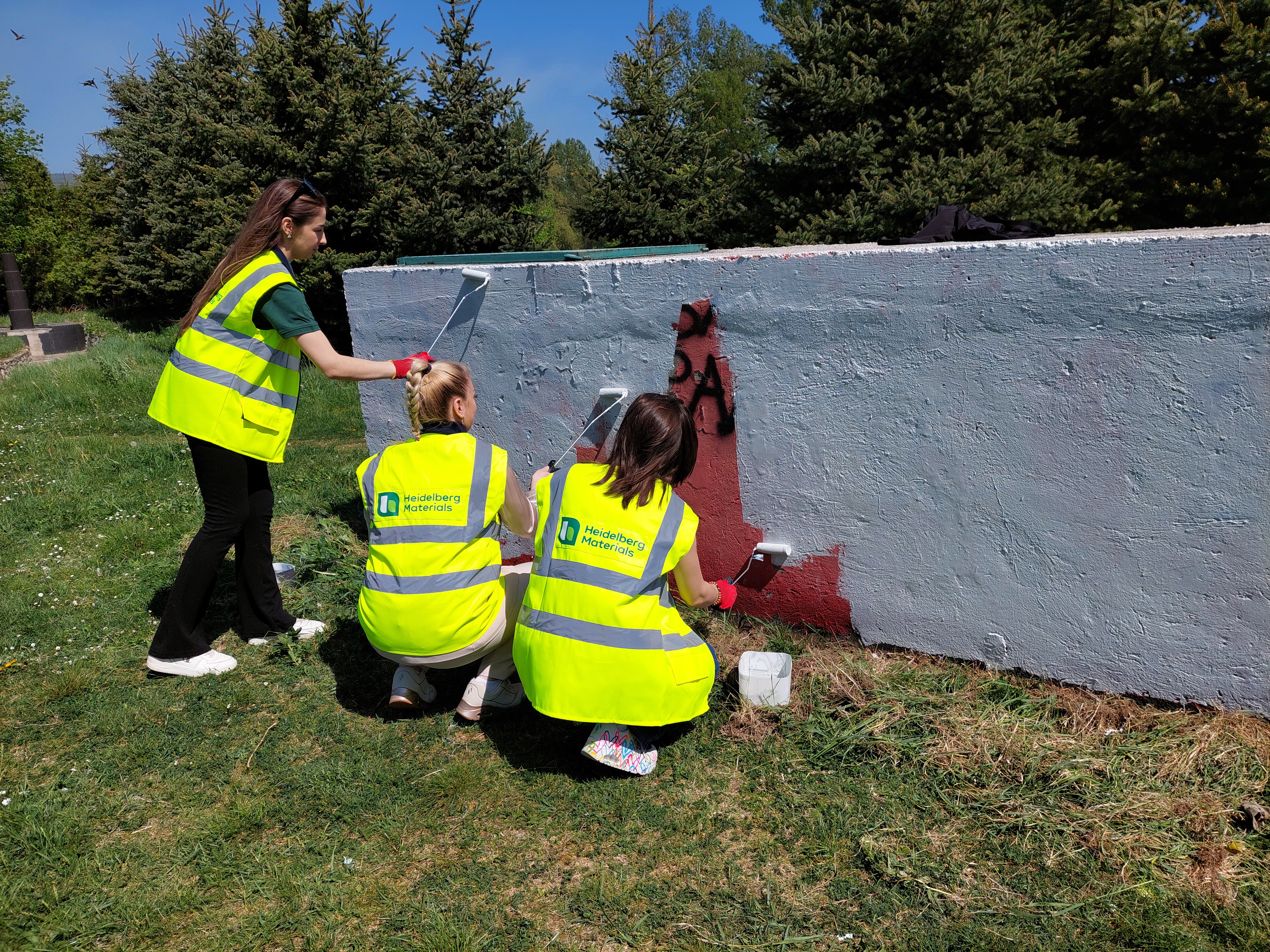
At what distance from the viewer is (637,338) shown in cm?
349

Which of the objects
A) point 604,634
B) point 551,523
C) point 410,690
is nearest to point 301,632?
point 410,690

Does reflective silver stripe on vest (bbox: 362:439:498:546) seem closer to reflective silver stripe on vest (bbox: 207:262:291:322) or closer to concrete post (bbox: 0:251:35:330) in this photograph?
reflective silver stripe on vest (bbox: 207:262:291:322)

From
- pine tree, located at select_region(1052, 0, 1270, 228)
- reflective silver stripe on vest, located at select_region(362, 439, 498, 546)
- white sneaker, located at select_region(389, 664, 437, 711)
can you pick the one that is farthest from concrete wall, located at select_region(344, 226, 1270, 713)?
pine tree, located at select_region(1052, 0, 1270, 228)

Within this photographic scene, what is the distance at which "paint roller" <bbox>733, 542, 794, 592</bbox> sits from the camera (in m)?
3.37

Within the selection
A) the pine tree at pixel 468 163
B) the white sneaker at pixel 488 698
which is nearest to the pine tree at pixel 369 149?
the pine tree at pixel 468 163

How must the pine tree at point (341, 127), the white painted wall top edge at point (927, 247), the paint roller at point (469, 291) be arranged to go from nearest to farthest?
the white painted wall top edge at point (927, 247), the paint roller at point (469, 291), the pine tree at point (341, 127)

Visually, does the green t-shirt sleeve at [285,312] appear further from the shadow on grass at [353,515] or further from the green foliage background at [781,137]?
the green foliage background at [781,137]

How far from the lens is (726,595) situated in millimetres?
2936

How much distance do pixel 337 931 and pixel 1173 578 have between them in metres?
2.76

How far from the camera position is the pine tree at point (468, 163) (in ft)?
35.1

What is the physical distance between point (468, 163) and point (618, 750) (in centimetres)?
1016

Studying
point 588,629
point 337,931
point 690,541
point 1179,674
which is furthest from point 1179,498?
point 337,931

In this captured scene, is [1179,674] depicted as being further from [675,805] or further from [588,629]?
[588,629]

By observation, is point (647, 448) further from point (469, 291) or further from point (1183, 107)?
point (1183, 107)
